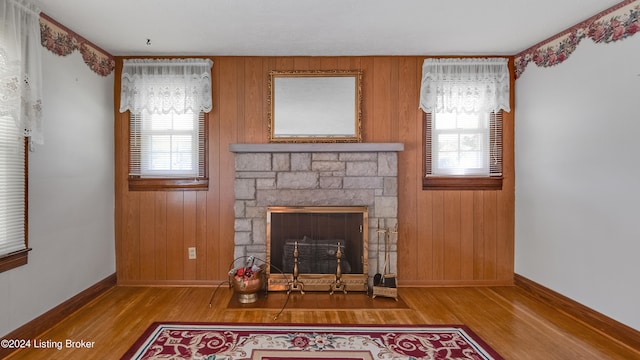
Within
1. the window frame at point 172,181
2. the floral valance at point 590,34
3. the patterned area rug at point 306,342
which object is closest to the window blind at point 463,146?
the floral valance at point 590,34

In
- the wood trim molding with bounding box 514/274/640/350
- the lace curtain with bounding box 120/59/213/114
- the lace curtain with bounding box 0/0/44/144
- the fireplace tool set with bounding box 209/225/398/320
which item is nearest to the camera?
the lace curtain with bounding box 0/0/44/144

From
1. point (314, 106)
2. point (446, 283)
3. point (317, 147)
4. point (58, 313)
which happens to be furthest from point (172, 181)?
A: point (446, 283)

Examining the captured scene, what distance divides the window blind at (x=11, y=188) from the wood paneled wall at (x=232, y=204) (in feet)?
3.86

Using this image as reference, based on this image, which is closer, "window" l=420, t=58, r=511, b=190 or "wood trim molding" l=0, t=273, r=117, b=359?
"wood trim molding" l=0, t=273, r=117, b=359

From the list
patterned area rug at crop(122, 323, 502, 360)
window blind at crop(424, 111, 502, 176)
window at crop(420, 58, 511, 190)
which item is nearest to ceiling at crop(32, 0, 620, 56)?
window at crop(420, 58, 511, 190)

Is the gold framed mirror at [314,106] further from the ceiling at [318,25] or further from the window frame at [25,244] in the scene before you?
the window frame at [25,244]

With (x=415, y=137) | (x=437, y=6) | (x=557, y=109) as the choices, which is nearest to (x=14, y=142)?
(x=437, y=6)

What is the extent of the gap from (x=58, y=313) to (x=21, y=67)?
6.19 ft

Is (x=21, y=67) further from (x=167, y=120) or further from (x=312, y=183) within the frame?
(x=312, y=183)

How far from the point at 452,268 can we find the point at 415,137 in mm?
1439

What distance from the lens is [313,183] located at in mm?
3512

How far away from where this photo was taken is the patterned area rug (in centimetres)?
229

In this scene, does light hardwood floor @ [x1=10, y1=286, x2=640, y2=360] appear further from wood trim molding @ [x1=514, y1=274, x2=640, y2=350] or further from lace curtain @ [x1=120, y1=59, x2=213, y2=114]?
lace curtain @ [x1=120, y1=59, x2=213, y2=114]

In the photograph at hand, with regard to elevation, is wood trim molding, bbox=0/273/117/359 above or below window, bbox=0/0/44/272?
below
